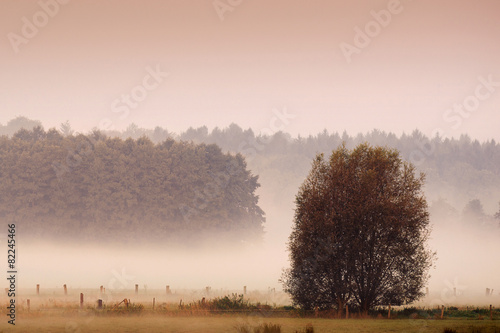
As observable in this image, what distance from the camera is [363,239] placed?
→ 48.0 metres

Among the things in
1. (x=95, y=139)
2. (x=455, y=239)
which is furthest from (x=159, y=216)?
(x=455, y=239)

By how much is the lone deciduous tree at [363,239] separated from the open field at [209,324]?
3.77m

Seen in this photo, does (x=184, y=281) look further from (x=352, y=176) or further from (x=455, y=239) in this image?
(x=455, y=239)

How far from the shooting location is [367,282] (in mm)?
47906

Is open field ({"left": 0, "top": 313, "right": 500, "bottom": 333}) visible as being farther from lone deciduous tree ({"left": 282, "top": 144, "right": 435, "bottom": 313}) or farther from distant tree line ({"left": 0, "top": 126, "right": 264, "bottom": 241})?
distant tree line ({"left": 0, "top": 126, "right": 264, "bottom": 241})

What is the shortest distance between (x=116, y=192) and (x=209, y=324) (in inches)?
2698

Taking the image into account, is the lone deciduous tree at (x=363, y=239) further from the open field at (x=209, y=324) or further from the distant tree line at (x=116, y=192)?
the distant tree line at (x=116, y=192)

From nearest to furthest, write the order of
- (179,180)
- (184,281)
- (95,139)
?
(184,281) → (179,180) → (95,139)

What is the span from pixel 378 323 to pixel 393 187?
11.3 m

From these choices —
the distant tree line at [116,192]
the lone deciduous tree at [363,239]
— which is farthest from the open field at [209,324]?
the distant tree line at [116,192]

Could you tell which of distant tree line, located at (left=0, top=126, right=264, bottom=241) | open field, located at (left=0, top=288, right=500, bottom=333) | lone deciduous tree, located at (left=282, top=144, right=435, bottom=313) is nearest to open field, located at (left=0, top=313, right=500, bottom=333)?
open field, located at (left=0, top=288, right=500, bottom=333)

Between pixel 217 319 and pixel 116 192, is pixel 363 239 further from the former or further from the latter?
pixel 116 192

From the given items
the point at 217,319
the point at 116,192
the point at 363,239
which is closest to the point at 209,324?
the point at 217,319

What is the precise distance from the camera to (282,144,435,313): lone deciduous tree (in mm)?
47719
